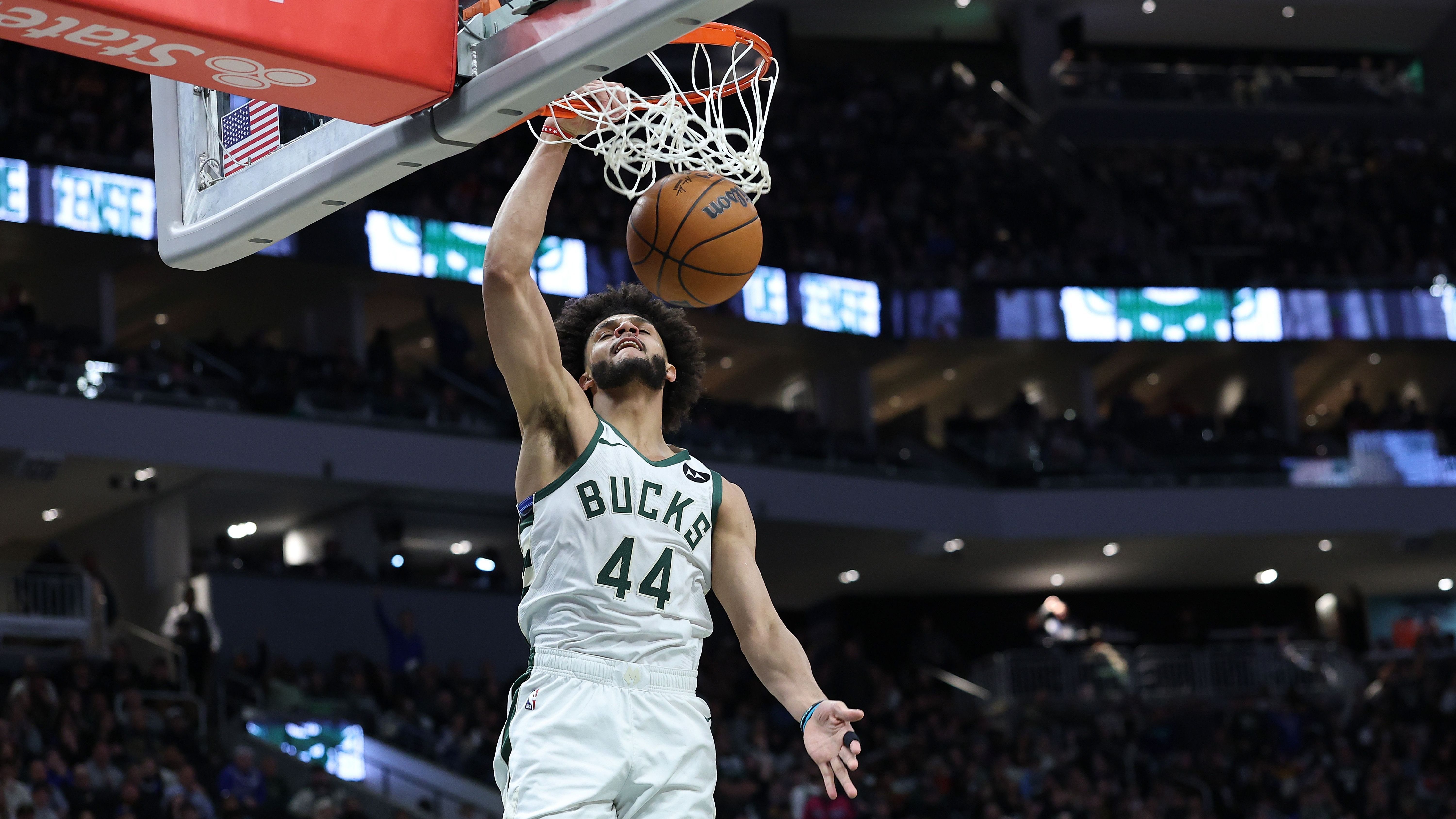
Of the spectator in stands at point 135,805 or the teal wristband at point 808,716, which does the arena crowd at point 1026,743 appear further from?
the teal wristband at point 808,716

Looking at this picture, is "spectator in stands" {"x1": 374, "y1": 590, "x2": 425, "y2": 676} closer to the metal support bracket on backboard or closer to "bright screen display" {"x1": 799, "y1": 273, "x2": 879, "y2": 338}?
"bright screen display" {"x1": 799, "y1": 273, "x2": 879, "y2": 338}

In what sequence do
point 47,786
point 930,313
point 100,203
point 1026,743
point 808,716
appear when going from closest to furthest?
point 808,716, point 47,786, point 1026,743, point 100,203, point 930,313

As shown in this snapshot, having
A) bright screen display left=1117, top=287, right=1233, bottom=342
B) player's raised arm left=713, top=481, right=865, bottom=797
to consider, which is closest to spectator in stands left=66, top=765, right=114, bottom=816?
player's raised arm left=713, top=481, right=865, bottom=797

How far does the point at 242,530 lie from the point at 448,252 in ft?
15.5

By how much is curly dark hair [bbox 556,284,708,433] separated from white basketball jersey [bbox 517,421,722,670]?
0.54m

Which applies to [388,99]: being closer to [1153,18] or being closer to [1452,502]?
[1452,502]

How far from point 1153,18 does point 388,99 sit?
3120 centimetres

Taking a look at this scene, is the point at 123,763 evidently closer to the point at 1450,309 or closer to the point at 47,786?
the point at 47,786

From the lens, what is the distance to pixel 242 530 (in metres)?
23.3

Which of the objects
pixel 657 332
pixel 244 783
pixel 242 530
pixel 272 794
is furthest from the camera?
pixel 242 530

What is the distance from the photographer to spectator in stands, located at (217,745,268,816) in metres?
13.9

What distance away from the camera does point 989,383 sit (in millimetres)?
30250

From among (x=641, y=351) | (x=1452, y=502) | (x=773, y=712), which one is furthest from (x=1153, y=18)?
(x=641, y=351)

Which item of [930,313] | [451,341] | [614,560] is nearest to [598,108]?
[614,560]
